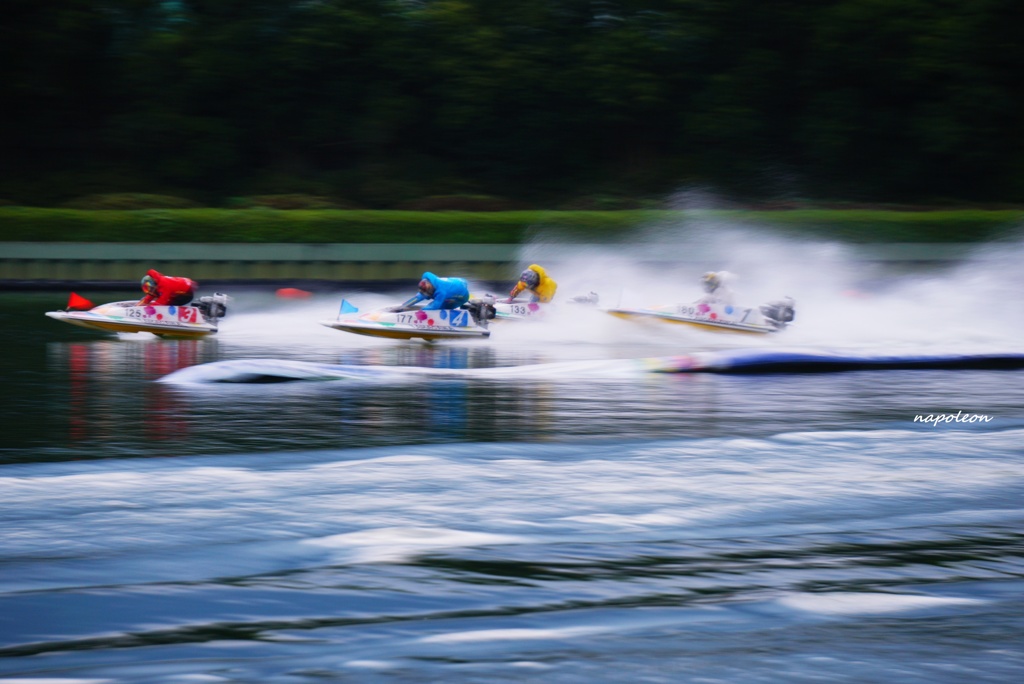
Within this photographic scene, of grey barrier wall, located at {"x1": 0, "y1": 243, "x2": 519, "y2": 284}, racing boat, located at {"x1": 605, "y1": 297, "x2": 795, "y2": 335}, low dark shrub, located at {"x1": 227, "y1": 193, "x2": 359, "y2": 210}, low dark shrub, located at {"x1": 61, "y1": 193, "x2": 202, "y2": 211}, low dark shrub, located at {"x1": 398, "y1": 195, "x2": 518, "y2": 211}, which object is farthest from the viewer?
low dark shrub, located at {"x1": 398, "y1": 195, "x2": 518, "y2": 211}

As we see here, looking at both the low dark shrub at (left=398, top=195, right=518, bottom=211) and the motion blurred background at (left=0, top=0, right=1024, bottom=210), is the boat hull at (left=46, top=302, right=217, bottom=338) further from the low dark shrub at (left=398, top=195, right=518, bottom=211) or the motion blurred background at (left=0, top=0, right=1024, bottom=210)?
the motion blurred background at (left=0, top=0, right=1024, bottom=210)

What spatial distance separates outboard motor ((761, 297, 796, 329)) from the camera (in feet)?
67.8

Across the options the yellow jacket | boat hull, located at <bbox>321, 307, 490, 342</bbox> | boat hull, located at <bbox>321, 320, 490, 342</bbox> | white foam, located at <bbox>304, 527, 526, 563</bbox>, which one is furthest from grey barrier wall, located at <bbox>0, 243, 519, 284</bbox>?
white foam, located at <bbox>304, 527, 526, 563</bbox>

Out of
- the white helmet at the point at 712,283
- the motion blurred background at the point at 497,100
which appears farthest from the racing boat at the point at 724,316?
the motion blurred background at the point at 497,100

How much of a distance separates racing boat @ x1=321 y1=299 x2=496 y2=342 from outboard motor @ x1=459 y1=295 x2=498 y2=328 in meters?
0.17

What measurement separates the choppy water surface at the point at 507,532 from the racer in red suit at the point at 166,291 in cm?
548

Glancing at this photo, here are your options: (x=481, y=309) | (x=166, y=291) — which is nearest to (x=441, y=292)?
(x=481, y=309)

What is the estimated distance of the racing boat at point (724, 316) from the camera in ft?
67.3

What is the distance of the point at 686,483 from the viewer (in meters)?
8.45

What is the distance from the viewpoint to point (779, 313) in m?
20.7

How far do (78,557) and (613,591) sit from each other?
2.59 meters

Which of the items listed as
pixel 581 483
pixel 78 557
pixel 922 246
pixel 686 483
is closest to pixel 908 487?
pixel 686 483

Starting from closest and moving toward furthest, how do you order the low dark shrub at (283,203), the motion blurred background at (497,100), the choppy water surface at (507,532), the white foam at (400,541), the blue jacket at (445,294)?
the choppy water surface at (507,532)
the white foam at (400,541)
the blue jacket at (445,294)
the low dark shrub at (283,203)
the motion blurred background at (497,100)

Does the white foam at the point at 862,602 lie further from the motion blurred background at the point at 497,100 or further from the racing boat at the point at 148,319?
the motion blurred background at the point at 497,100
